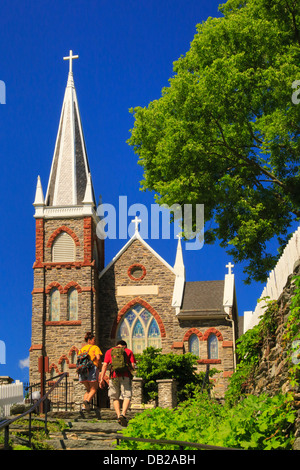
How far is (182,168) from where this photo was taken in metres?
22.1

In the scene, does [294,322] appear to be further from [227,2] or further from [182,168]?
[227,2]

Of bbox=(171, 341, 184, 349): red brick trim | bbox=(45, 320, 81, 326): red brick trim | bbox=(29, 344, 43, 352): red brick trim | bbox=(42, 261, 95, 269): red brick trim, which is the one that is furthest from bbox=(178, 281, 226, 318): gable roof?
bbox=(29, 344, 43, 352): red brick trim

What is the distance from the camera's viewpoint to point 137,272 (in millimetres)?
37562

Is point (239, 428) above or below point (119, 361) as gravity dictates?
below

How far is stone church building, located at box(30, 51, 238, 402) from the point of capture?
1374 inches

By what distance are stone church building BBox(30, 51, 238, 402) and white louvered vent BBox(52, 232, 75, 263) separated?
0.16 ft

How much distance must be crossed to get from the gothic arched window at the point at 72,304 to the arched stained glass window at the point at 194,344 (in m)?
5.72

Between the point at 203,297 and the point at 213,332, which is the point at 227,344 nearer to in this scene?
the point at 213,332

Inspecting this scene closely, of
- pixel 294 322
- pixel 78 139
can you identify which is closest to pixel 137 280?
pixel 78 139

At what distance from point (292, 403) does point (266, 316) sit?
479cm

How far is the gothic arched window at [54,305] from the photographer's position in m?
35.8

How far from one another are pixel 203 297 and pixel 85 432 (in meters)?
21.7

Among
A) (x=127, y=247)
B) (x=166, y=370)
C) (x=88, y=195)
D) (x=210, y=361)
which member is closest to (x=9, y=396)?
(x=166, y=370)

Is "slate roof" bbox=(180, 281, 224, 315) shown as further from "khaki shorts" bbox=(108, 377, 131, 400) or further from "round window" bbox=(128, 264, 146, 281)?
"khaki shorts" bbox=(108, 377, 131, 400)
